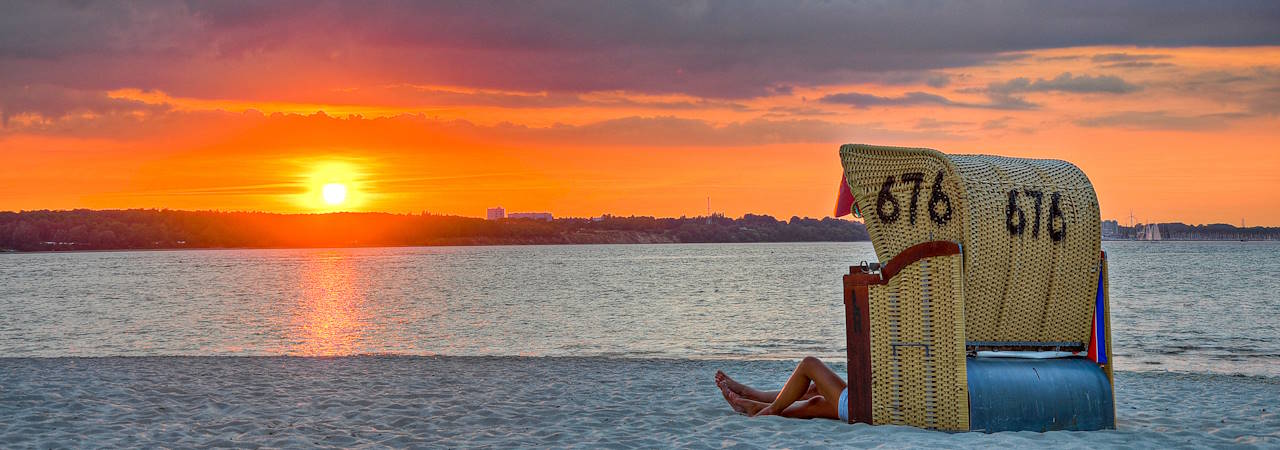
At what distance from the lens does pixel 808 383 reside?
8.64 metres

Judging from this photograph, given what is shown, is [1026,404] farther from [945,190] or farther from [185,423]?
[185,423]

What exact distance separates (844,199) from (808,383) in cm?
179

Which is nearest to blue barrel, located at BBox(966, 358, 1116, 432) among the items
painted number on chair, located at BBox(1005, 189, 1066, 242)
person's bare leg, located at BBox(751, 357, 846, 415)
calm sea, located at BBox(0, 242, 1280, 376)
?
painted number on chair, located at BBox(1005, 189, 1066, 242)

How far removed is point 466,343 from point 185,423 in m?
17.3

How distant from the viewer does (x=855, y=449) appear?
7.16 meters

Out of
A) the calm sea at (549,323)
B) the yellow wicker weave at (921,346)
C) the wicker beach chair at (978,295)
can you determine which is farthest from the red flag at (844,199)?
the calm sea at (549,323)

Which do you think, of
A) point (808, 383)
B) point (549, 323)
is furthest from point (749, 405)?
point (549, 323)

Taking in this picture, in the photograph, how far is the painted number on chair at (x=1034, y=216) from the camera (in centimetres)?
713

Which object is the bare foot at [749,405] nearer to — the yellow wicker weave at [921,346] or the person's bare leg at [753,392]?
the person's bare leg at [753,392]

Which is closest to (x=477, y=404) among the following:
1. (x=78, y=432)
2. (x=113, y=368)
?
(x=78, y=432)

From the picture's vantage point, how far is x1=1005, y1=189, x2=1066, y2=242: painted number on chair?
7.13 m

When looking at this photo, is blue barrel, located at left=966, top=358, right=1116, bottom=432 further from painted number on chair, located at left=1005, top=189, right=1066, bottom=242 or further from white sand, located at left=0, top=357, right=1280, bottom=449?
painted number on chair, located at left=1005, top=189, right=1066, bottom=242

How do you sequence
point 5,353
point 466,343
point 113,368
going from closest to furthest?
point 113,368 < point 5,353 < point 466,343

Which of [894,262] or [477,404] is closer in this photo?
[894,262]
